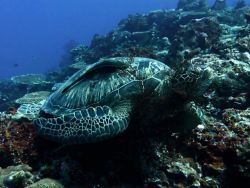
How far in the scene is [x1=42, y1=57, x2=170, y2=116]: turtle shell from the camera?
5.71 metres

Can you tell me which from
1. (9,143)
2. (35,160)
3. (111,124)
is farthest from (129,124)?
(9,143)

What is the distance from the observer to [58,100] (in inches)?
241

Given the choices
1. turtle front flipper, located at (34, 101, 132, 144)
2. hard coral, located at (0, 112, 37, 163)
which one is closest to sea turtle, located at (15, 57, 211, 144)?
turtle front flipper, located at (34, 101, 132, 144)

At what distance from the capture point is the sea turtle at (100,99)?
5.05 m

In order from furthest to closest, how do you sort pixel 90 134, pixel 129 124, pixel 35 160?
1. pixel 35 160
2. pixel 129 124
3. pixel 90 134

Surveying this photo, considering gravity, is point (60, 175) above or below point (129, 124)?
below

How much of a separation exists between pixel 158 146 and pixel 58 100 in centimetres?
219

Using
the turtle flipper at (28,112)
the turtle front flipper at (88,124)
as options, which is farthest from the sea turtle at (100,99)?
the turtle flipper at (28,112)

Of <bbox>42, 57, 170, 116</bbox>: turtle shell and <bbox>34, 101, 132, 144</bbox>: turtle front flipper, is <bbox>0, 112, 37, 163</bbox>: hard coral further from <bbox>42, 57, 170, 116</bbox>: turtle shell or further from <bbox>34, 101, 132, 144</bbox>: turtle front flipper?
<bbox>34, 101, 132, 144</bbox>: turtle front flipper

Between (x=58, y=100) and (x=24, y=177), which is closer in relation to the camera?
(x=24, y=177)

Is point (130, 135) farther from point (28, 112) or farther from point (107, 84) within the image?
point (28, 112)

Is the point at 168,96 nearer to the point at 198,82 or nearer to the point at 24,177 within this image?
the point at 198,82

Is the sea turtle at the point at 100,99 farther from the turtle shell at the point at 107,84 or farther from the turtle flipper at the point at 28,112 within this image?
the turtle flipper at the point at 28,112

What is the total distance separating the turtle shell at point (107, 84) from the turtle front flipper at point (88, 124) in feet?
0.72
